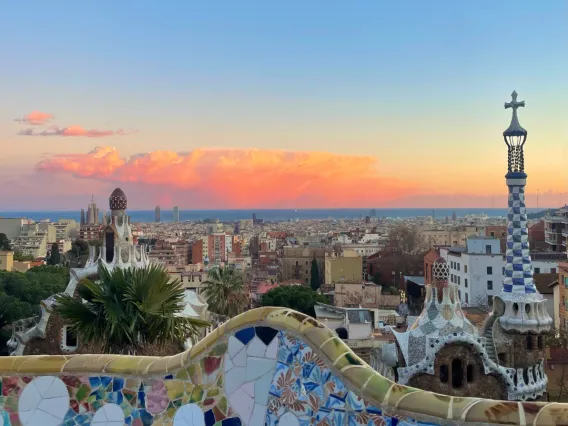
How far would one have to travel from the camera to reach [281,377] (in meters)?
3.93

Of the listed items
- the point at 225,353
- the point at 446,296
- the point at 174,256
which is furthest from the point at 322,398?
the point at 174,256

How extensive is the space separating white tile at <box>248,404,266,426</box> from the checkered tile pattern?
42.3ft

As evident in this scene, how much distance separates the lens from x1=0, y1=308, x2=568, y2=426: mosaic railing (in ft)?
A: 11.5

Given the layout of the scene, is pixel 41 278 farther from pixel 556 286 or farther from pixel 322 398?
pixel 322 398

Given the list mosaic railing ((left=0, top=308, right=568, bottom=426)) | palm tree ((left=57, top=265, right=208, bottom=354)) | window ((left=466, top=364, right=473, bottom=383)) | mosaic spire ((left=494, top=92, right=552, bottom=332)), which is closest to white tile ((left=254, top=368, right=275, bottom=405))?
mosaic railing ((left=0, top=308, right=568, bottom=426))

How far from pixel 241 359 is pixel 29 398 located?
5.28ft

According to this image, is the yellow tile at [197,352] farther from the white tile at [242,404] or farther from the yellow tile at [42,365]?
the yellow tile at [42,365]

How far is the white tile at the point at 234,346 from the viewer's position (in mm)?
4086

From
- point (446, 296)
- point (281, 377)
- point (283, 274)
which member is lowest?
point (283, 274)

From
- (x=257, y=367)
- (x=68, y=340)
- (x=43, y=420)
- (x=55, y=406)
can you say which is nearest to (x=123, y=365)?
(x=55, y=406)

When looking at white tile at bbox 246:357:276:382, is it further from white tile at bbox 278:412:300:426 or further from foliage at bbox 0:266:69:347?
foliage at bbox 0:266:69:347

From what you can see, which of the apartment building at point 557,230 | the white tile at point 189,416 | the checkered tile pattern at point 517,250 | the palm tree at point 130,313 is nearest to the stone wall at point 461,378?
the checkered tile pattern at point 517,250

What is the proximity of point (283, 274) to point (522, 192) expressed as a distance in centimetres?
Answer: 5336

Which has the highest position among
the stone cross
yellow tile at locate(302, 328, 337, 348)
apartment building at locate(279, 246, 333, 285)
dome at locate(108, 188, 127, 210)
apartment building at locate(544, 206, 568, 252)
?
the stone cross
